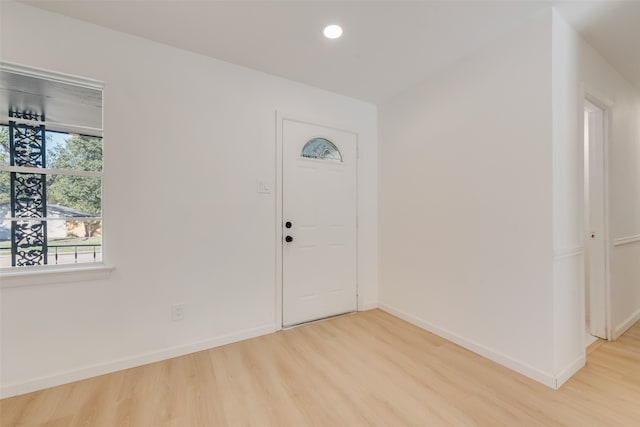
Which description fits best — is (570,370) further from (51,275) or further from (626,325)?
(51,275)

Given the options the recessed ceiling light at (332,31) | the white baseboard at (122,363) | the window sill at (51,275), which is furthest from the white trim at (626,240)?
the window sill at (51,275)

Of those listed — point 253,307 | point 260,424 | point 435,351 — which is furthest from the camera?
point 253,307

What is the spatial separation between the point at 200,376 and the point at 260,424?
0.69 metres

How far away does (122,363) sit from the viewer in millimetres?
2016

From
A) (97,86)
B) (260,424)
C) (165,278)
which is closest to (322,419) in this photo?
(260,424)

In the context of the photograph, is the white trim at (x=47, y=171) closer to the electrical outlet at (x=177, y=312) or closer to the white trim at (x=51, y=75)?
the white trim at (x=51, y=75)

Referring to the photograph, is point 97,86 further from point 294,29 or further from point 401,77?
point 401,77

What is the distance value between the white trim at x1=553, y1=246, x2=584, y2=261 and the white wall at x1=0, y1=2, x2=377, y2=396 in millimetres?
2265

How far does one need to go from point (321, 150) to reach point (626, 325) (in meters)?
3.53

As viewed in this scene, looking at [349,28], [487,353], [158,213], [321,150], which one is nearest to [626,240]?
[487,353]

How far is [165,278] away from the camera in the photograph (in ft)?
7.18

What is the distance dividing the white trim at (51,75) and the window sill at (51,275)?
1.35 m

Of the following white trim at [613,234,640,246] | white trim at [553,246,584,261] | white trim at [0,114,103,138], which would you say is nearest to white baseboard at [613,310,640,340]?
white trim at [613,234,640,246]

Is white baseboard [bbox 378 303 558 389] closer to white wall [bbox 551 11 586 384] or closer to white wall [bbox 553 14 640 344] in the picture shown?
white wall [bbox 551 11 586 384]
